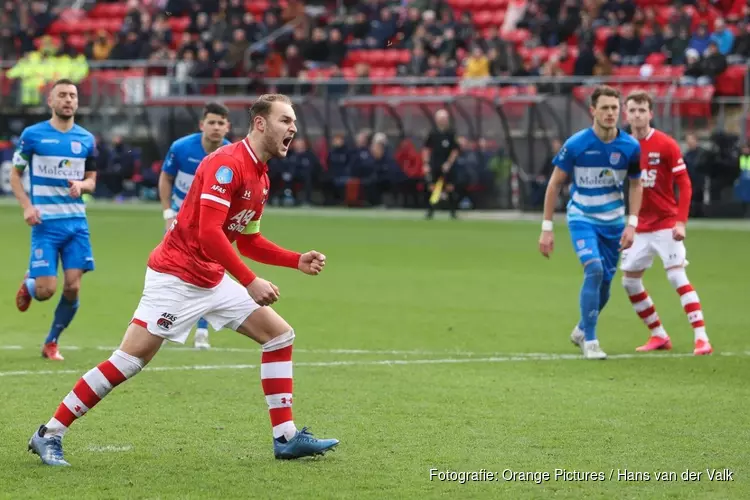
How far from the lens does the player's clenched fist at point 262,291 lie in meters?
6.71

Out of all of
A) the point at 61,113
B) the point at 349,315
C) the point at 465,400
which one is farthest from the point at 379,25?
the point at 465,400

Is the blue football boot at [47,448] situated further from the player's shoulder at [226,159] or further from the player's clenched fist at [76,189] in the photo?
the player's clenched fist at [76,189]

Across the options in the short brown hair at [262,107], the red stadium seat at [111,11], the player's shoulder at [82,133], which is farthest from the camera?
the red stadium seat at [111,11]

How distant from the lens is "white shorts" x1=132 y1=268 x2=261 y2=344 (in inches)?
275

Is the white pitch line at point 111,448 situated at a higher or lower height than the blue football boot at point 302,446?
lower

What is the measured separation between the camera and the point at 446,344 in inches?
480

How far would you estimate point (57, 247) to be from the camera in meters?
11.1

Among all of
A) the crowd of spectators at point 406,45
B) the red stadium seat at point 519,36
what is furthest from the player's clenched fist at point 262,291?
the red stadium seat at point 519,36

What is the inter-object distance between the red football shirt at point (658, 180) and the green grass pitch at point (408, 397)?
3.82 ft

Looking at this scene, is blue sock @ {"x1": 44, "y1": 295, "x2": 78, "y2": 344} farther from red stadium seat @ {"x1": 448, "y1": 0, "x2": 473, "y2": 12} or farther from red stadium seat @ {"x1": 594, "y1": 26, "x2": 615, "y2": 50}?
red stadium seat @ {"x1": 448, "y1": 0, "x2": 473, "y2": 12}

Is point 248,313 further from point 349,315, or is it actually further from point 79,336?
point 349,315

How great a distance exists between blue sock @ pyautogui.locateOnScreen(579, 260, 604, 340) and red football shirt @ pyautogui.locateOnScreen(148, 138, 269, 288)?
183 inches

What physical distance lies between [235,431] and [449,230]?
57.8ft

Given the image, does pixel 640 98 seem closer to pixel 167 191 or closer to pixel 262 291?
pixel 167 191
